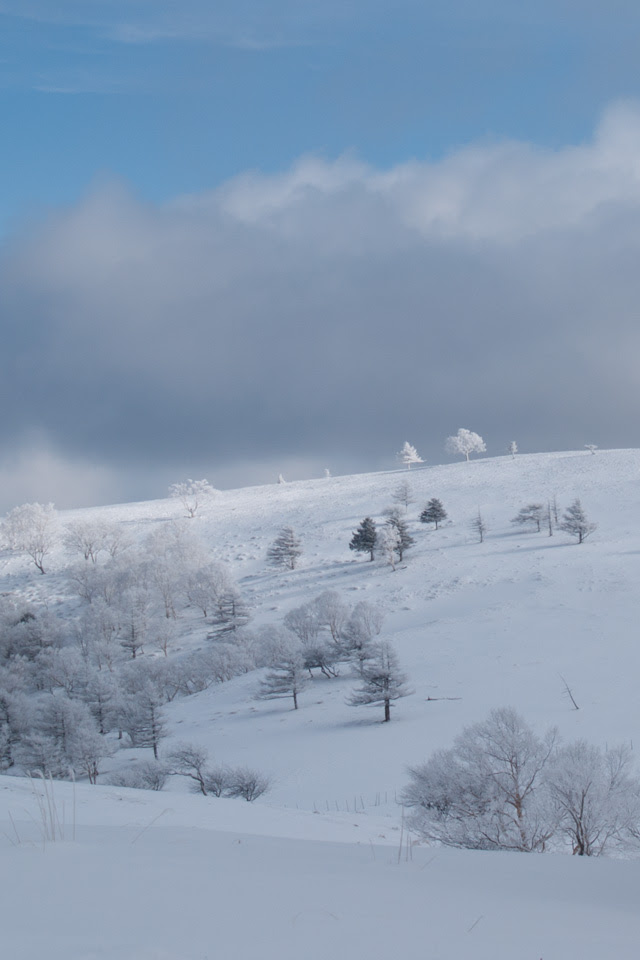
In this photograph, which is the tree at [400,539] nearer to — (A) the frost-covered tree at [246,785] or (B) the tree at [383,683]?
(B) the tree at [383,683]

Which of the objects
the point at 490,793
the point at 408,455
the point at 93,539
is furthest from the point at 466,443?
the point at 490,793

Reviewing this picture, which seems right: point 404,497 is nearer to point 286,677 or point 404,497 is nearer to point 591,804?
point 286,677

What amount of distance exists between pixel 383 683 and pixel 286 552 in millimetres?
33511

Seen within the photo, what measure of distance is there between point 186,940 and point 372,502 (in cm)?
8187

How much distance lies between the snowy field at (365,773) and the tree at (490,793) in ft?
3.84

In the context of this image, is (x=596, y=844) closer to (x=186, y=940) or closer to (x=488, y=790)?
(x=488, y=790)

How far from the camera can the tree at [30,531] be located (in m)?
72.5

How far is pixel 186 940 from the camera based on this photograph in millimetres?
2504

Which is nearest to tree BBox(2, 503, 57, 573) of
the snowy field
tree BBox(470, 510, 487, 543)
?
the snowy field

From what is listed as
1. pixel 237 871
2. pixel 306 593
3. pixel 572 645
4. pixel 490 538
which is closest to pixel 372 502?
pixel 490 538

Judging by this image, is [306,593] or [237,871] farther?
[306,593]

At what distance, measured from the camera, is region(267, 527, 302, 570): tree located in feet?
202

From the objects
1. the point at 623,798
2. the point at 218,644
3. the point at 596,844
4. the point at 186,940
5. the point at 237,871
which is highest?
the point at 186,940

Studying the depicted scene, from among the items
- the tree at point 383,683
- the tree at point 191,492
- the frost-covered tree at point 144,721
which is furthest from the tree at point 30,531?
the tree at point 383,683
